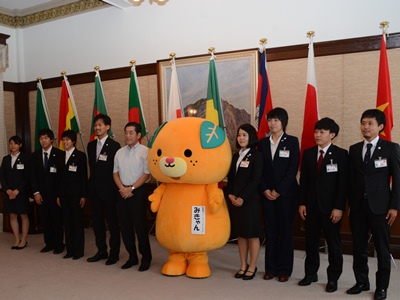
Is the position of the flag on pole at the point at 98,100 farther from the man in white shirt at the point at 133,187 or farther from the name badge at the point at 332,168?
the name badge at the point at 332,168

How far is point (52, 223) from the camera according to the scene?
14.9 feet

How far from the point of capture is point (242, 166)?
334 centimetres

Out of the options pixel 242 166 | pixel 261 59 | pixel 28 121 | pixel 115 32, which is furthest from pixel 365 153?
pixel 28 121

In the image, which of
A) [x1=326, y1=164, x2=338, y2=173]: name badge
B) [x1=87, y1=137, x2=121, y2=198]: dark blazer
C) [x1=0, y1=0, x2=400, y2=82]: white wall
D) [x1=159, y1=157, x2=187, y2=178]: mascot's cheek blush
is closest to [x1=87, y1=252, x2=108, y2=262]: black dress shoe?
[x1=87, y1=137, x2=121, y2=198]: dark blazer

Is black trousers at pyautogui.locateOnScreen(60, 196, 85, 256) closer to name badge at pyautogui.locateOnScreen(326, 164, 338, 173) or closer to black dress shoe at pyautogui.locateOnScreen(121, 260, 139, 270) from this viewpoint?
black dress shoe at pyautogui.locateOnScreen(121, 260, 139, 270)

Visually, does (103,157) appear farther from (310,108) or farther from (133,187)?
(310,108)

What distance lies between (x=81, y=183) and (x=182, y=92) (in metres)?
1.89

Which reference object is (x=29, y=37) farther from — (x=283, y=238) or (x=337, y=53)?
(x=283, y=238)

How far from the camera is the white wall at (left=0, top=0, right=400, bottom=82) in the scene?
430 cm

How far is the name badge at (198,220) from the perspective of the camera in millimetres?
3305

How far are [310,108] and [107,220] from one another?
2.45 metres

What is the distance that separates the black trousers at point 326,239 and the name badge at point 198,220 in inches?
34.5

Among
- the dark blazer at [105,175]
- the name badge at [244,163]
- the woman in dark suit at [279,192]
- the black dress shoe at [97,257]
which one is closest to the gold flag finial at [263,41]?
the woman in dark suit at [279,192]

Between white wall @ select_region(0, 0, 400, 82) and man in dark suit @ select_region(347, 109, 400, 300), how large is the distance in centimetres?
181
